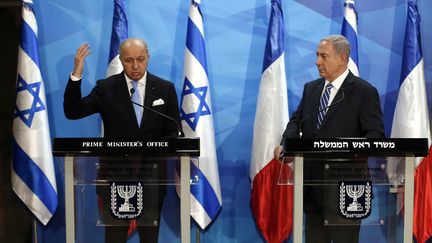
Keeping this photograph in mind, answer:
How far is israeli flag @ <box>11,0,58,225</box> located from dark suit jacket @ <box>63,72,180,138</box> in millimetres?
887

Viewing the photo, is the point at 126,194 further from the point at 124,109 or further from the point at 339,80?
the point at 339,80

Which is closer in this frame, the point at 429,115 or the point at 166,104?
the point at 166,104

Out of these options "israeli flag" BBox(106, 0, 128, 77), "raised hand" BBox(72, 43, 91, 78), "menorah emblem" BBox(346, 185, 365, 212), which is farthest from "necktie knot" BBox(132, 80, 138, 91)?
"menorah emblem" BBox(346, 185, 365, 212)

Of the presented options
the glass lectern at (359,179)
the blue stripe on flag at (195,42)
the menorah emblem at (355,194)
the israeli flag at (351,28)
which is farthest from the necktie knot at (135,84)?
the israeli flag at (351,28)

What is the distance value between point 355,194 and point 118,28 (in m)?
2.39

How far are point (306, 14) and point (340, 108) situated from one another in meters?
1.57

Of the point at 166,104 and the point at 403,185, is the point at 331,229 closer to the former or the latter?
the point at 403,185

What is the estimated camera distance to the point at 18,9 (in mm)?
4785

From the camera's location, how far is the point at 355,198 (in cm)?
279

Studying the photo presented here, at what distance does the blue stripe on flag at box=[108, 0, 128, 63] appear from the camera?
177 inches

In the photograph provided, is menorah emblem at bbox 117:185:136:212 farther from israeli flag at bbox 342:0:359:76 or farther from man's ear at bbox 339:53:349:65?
israeli flag at bbox 342:0:359:76

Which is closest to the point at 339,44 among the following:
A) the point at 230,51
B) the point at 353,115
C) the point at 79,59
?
the point at 353,115

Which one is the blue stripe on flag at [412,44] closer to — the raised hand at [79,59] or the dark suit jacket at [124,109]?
the dark suit jacket at [124,109]

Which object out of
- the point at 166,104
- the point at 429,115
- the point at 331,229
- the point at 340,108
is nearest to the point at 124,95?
the point at 166,104
